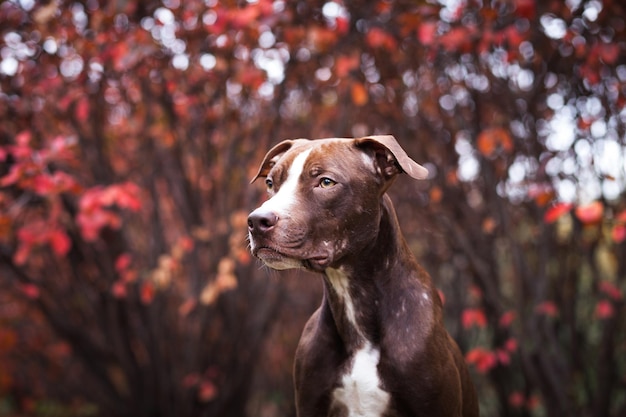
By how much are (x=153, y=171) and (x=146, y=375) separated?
5.68 feet

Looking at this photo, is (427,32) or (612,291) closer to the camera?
(427,32)

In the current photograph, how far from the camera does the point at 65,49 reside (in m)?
5.15

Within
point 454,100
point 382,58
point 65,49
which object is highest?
point 65,49

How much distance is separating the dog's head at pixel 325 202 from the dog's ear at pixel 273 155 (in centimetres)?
26

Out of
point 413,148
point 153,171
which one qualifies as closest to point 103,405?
point 153,171

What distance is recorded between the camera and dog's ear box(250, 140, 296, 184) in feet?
9.03

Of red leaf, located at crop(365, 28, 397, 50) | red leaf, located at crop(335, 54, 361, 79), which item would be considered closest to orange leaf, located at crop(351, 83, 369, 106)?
red leaf, located at crop(335, 54, 361, 79)

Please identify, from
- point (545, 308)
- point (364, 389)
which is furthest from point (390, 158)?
point (545, 308)

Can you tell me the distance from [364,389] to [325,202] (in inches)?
26.9

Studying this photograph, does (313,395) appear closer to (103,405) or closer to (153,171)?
(153,171)

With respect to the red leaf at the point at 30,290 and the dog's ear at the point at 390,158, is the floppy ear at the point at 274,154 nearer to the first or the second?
the dog's ear at the point at 390,158

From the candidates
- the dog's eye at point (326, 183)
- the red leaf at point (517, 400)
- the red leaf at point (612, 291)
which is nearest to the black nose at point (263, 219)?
the dog's eye at point (326, 183)

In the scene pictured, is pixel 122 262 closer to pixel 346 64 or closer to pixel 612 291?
pixel 346 64

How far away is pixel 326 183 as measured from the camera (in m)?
2.33
